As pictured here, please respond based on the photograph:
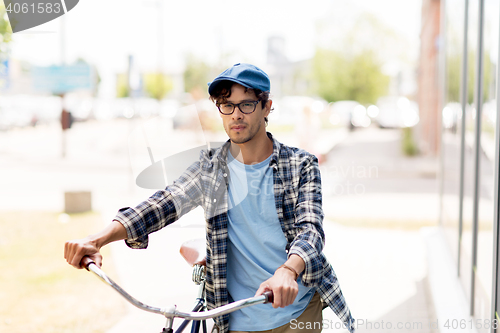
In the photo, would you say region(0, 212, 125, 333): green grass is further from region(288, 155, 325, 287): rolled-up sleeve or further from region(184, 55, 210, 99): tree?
region(184, 55, 210, 99): tree

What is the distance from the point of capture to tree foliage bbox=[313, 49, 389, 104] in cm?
5003

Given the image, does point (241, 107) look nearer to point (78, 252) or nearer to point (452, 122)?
point (78, 252)

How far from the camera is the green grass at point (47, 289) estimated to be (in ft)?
16.6

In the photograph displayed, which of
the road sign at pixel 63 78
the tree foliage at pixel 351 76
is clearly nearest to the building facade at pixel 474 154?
the road sign at pixel 63 78

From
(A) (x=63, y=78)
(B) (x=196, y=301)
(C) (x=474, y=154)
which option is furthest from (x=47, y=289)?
(A) (x=63, y=78)

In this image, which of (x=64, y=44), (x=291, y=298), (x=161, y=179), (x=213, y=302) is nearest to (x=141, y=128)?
(x=161, y=179)

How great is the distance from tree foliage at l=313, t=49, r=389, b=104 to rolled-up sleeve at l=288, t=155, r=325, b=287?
161 ft

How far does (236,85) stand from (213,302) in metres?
0.90

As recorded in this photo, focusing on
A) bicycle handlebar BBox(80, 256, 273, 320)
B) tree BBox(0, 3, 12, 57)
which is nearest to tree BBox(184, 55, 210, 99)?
tree BBox(0, 3, 12, 57)

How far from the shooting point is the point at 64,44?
74.1 ft

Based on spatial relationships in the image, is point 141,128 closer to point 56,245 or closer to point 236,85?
point 236,85

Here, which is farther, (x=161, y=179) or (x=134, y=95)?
(x=134, y=95)

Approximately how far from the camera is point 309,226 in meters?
2.16

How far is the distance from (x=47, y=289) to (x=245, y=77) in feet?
15.0
